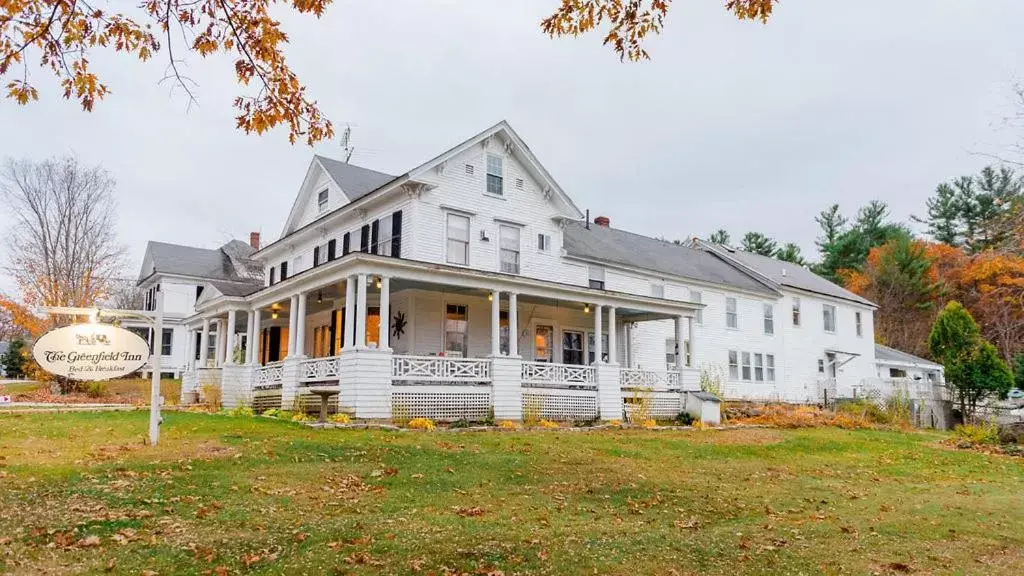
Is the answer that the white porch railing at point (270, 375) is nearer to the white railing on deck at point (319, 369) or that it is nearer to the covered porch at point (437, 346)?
the covered porch at point (437, 346)

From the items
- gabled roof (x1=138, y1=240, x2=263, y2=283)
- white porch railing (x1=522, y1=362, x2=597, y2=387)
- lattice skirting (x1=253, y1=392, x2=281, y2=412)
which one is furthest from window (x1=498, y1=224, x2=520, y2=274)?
gabled roof (x1=138, y1=240, x2=263, y2=283)

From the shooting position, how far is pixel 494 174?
889 inches

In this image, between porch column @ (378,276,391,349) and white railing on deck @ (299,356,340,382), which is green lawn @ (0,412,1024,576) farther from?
white railing on deck @ (299,356,340,382)

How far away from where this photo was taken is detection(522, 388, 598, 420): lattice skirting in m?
19.7

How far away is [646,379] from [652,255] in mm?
9270

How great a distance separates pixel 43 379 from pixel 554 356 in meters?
22.5

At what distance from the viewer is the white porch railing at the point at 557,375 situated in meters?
20.2

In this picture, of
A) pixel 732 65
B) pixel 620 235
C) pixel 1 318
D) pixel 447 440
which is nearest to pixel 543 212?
pixel 620 235

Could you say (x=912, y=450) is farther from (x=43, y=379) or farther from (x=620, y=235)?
(x=43, y=379)

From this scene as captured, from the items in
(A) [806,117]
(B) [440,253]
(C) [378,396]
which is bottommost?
(C) [378,396]

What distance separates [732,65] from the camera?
10156 millimetres

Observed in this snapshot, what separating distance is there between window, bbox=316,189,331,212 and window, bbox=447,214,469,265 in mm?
5714

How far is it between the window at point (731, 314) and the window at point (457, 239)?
14.7 m

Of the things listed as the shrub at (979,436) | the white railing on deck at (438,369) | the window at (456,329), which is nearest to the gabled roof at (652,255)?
the window at (456,329)
